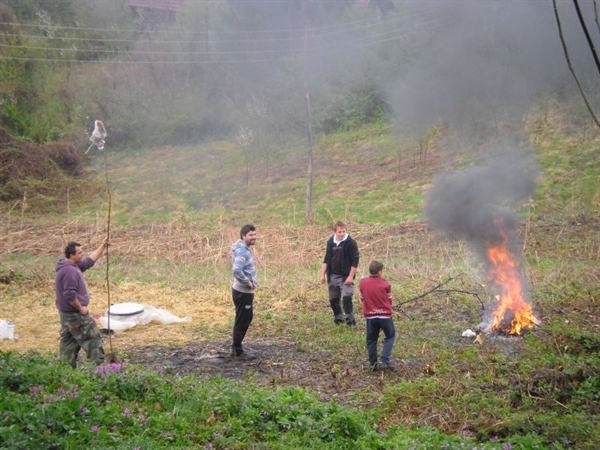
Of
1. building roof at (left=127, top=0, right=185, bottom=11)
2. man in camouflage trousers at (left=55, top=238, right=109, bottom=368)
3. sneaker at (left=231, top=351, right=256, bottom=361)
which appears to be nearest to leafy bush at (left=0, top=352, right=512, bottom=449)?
man in camouflage trousers at (left=55, top=238, right=109, bottom=368)

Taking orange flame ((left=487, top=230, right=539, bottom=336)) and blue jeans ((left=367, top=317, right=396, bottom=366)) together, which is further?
orange flame ((left=487, top=230, right=539, bottom=336))

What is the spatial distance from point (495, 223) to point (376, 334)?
11.9 ft

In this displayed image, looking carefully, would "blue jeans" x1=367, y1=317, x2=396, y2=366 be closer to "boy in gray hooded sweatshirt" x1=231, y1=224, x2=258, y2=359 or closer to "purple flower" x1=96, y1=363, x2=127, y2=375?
"boy in gray hooded sweatshirt" x1=231, y1=224, x2=258, y2=359

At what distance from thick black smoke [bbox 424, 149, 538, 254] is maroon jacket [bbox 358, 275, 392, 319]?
336 cm

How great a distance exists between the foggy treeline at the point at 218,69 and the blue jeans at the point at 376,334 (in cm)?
912

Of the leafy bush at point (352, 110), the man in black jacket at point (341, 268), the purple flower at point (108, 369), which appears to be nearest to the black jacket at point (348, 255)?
the man in black jacket at point (341, 268)

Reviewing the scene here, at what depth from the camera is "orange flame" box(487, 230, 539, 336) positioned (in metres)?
9.54

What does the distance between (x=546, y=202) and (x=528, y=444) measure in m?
16.0

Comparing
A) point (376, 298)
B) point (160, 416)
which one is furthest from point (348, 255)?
point (160, 416)

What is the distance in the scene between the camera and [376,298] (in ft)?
26.0

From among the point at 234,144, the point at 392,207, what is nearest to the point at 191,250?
the point at 392,207

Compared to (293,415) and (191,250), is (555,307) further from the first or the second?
(191,250)

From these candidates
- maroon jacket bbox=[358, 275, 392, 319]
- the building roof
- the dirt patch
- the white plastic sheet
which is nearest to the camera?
the dirt patch

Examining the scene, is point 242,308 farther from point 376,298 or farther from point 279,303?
point 279,303
